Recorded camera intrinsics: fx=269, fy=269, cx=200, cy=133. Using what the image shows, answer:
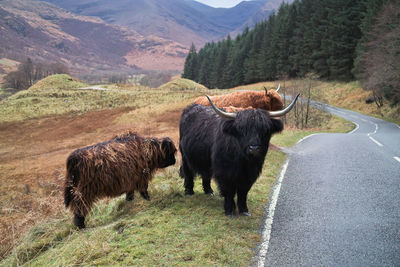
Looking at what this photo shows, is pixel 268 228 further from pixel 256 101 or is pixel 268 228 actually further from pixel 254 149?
pixel 256 101

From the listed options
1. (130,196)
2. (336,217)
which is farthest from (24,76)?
(336,217)

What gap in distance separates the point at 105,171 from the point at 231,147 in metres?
2.19

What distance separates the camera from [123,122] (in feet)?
92.3

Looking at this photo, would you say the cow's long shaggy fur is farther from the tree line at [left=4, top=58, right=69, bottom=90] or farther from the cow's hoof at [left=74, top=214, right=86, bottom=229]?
the tree line at [left=4, top=58, right=69, bottom=90]

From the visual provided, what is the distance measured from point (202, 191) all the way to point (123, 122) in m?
23.9

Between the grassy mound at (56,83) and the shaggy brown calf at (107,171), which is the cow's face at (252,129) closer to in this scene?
the shaggy brown calf at (107,171)

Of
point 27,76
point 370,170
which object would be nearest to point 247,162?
point 370,170

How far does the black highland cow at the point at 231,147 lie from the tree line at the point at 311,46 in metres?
22.2

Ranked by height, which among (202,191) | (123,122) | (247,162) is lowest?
(123,122)

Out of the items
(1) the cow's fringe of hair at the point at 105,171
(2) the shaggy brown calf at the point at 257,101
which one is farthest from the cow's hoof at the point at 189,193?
(2) the shaggy brown calf at the point at 257,101

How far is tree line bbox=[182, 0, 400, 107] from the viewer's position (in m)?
28.5

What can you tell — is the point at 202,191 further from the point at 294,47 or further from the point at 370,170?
the point at 294,47

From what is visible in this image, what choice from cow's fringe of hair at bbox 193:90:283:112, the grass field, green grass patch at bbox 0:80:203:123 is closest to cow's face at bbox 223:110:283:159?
the grass field

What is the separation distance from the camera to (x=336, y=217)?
13.9 feet
